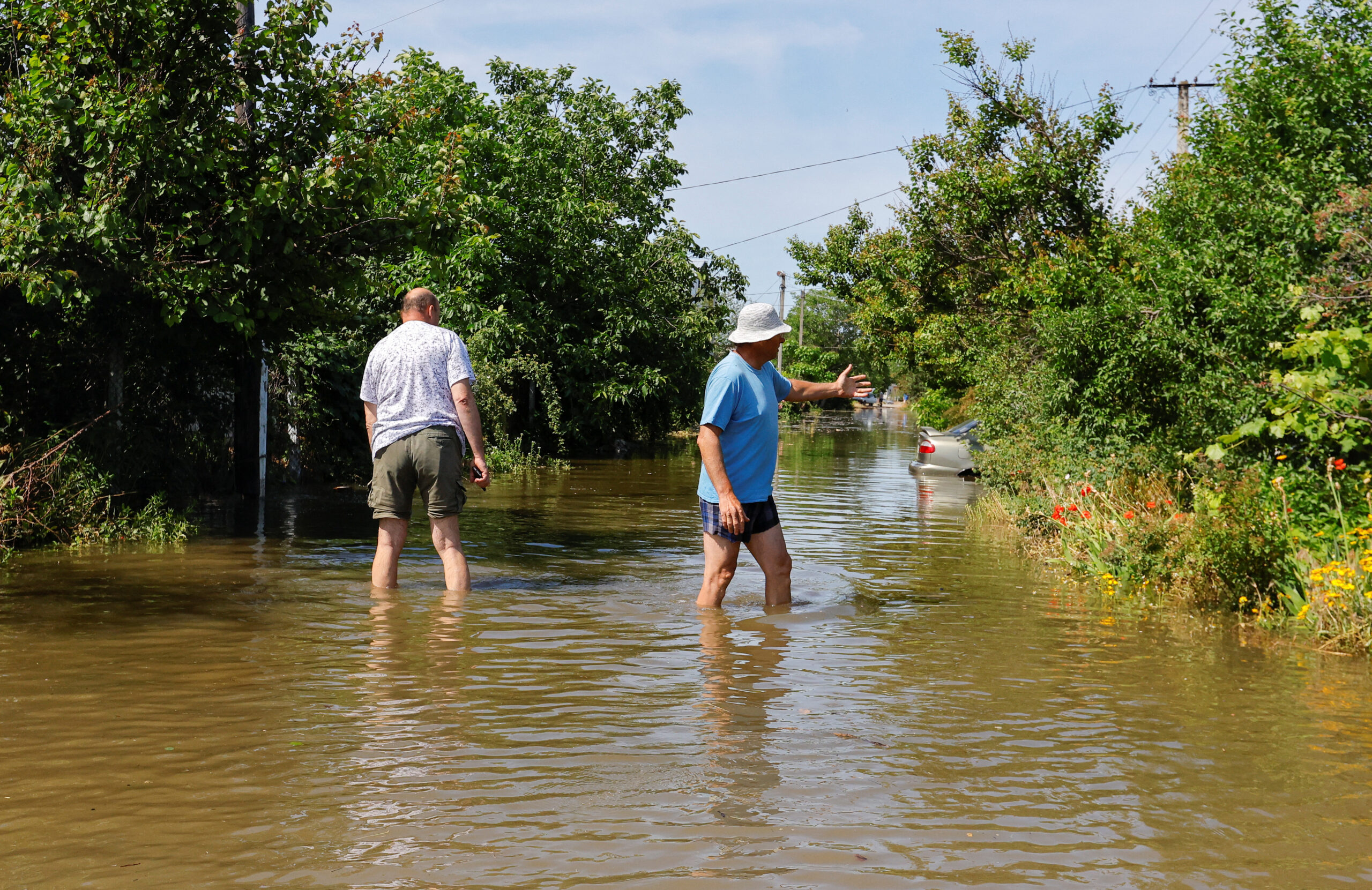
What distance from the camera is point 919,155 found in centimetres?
1989

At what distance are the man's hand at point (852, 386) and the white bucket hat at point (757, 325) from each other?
57 centimetres

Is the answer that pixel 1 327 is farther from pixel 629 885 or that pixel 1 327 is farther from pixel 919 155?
pixel 919 155

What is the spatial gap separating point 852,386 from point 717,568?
1.48m

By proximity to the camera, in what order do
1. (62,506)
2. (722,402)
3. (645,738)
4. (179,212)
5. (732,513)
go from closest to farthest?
(645,738)
(732,513)
(722,402)
(62,506)
(179,212)

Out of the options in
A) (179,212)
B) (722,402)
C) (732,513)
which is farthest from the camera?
(179,212)

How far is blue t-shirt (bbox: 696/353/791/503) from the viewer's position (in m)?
7.20

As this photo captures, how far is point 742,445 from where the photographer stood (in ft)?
24.0

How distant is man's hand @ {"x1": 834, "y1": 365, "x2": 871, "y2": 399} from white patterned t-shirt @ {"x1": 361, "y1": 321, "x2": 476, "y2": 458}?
2.43m

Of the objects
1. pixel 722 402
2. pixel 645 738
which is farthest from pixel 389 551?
pixel 645 738

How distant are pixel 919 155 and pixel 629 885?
58.4ft

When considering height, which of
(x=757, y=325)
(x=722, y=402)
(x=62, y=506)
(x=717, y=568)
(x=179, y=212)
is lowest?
(x=717, y=568)

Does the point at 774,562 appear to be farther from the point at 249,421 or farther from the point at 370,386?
the point at 249,421

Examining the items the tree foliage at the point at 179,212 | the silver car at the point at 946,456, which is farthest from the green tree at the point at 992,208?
the tree foliage at the point at 179,212

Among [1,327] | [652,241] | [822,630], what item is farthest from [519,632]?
[652,241]
